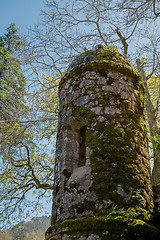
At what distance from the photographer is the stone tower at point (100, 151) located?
334cm

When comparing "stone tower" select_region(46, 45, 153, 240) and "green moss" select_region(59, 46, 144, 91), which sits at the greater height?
"green moss" select_region(59, 46, 144, 91)

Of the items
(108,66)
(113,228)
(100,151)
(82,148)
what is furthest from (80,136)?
(113,228)

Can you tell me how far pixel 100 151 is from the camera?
3.78 m

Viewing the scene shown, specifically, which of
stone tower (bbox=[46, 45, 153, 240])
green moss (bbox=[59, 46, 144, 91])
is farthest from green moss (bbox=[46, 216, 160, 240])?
green moss (bbox=[59, 46, 144, 91])

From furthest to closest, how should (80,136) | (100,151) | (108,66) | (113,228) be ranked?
(80,136)
(108,66)
(100,151)
(113,228)

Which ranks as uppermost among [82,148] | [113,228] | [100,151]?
[82,148]

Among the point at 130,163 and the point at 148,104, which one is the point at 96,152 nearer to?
the point at 130,163

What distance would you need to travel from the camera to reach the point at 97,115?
13.4ft

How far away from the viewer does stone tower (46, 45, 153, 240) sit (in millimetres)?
3342

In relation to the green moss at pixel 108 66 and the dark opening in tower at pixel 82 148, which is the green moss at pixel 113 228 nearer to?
the dark opening in tower at pixel 82 148

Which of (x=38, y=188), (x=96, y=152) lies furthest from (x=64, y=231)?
(x=38, y=188)

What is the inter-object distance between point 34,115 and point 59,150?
368cm

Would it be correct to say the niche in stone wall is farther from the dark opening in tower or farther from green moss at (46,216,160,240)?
green moss at (46,216,160,240)

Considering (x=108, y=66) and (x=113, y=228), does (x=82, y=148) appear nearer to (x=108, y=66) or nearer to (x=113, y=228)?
(x=108, y=66)
